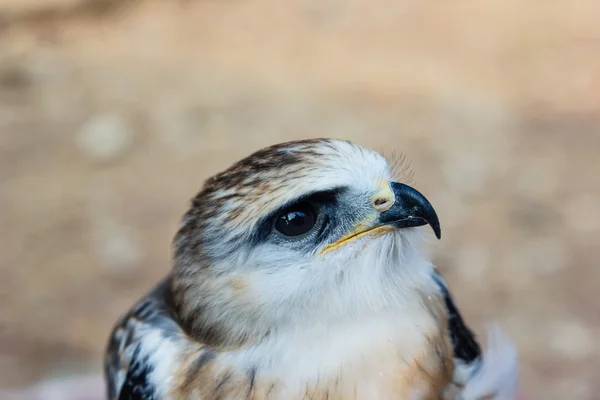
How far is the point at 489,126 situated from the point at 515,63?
1486mm

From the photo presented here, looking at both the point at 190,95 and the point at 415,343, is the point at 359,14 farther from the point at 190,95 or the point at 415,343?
the point at 415,343

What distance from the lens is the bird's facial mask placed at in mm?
3098

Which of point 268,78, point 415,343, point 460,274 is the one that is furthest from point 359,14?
point 415,343

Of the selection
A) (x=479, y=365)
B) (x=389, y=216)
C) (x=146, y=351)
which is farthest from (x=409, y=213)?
(x=146, y=351)

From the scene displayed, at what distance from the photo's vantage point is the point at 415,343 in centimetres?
328

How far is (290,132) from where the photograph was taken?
32.7 ft

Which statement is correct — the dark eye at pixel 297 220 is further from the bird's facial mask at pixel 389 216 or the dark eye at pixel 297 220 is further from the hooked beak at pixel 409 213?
the hooked beak at pixel 409 213

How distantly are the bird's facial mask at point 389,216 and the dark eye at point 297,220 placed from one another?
117mm

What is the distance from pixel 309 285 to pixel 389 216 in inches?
16.9

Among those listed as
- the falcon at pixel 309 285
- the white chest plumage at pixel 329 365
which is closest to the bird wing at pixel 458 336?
the falcon at pixel 309 285

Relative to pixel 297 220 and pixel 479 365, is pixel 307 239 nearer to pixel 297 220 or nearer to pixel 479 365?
pixel 297 220

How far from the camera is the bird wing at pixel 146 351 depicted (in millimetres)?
3461

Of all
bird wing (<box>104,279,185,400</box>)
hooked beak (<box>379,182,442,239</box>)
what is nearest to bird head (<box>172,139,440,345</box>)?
hooked beak (<box>379,182,442,239</box>)

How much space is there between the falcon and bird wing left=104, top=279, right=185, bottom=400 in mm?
41
